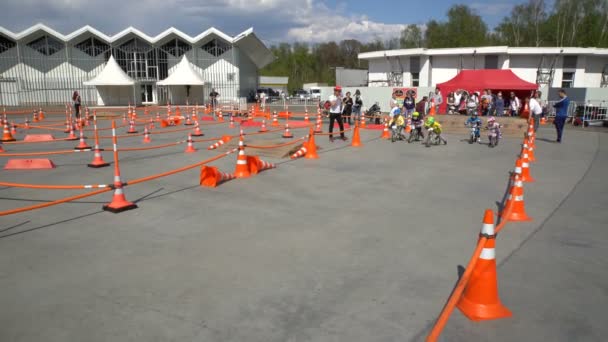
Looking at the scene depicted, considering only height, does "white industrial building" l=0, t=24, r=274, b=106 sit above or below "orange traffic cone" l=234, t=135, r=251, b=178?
above

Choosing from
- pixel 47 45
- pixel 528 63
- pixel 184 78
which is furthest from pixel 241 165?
pixel 47 45

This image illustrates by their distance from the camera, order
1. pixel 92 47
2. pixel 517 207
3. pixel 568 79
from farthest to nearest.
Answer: pixel 92 47
pixel 568 79
pixel 517 207

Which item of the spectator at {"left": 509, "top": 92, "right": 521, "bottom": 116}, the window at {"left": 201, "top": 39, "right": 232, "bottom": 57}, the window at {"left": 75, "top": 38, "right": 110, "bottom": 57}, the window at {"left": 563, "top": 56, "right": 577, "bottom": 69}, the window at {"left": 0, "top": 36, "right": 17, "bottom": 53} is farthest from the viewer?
the window at {"left": 201, "top": 39, "right": 232, "bottom": 57}

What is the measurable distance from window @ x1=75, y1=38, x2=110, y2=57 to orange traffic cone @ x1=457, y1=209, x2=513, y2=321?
5321 centimetres

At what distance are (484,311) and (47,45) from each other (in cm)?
5586

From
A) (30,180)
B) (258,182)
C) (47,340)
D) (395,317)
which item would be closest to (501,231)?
(395,317)

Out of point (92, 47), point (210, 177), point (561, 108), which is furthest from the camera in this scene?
point (92, 47)

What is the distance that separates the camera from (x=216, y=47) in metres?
50.0

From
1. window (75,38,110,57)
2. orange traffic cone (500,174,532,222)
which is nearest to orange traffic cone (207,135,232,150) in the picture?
orange traffic cone (500,174,532,222)

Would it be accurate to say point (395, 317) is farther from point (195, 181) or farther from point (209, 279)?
point (195, 181)

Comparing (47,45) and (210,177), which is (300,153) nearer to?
(210,177)

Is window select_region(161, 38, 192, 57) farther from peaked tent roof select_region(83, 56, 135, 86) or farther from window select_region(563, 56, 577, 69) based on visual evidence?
window select_region(563, 56, 577, 69)

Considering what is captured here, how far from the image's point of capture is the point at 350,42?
105m

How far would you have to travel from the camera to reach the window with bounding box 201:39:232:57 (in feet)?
163
